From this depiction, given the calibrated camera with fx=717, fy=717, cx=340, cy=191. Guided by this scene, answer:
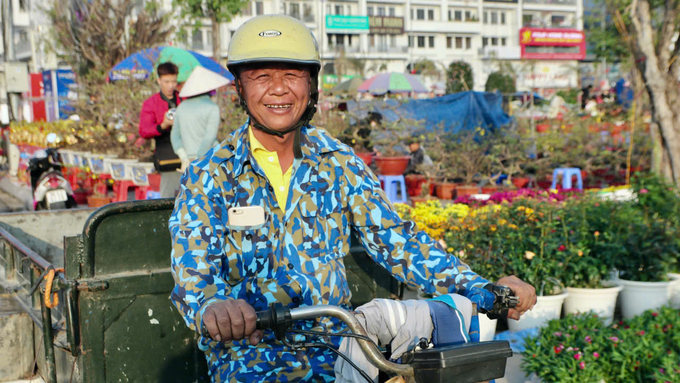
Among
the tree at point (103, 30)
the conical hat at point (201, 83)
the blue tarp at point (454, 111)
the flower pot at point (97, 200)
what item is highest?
the tree at point (103, 30)

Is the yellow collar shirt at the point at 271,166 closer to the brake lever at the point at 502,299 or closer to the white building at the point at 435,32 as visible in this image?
the brake lever at the point at 502,299

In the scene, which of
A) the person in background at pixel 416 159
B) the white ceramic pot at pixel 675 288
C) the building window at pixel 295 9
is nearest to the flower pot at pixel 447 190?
the person in background at pixel 416 159

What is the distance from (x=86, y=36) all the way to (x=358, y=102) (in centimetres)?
907

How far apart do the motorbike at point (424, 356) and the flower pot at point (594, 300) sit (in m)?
Result: 3.78

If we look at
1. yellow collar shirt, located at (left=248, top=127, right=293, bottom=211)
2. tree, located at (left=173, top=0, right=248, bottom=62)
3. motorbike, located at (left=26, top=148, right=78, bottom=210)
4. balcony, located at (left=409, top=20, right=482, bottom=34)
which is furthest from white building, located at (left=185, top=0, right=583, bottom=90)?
yellow collar shirt, located at (left=248, top=127, right=293, bottom=211)

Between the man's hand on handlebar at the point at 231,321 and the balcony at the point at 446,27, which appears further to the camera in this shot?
the balcony at the point at 446,27

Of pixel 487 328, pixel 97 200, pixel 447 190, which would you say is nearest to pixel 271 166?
pixel 487 328

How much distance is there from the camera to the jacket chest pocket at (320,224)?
2449 mm

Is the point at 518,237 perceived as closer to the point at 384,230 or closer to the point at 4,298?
the point at 384,230

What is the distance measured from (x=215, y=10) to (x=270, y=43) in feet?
50.5

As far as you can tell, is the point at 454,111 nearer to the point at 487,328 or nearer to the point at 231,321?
the point at 487,328

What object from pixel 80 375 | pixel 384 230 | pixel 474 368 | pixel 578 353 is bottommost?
pixel 578 353

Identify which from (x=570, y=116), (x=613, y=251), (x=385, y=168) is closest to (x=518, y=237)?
(x=613, y=251)

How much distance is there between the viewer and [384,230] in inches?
102
